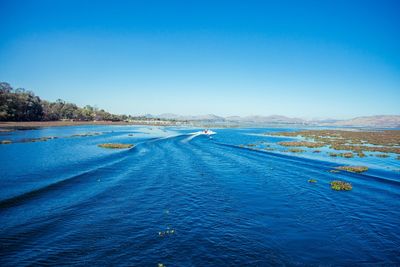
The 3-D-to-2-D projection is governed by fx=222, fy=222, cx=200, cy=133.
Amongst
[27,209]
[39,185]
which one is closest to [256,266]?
[27,209]

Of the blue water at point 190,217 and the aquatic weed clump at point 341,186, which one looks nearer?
the blue water at point 190,217

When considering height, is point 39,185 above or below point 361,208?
above

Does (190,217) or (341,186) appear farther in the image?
(341,186)

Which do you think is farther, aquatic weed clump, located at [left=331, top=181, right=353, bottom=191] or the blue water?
aquatic weed clump, located at [left=331, top=181, right=353, bottom=191]

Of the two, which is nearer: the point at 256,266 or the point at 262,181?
the point at 256,266

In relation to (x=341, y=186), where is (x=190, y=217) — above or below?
above

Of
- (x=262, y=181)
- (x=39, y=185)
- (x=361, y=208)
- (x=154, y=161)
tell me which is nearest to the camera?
(x=361, y=208)

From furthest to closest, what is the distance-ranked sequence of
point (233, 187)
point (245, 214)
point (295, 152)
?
point (295, 152) → point (233, 187) → point (245, 214)

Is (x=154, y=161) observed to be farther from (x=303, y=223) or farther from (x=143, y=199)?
(x=303, y=223)
